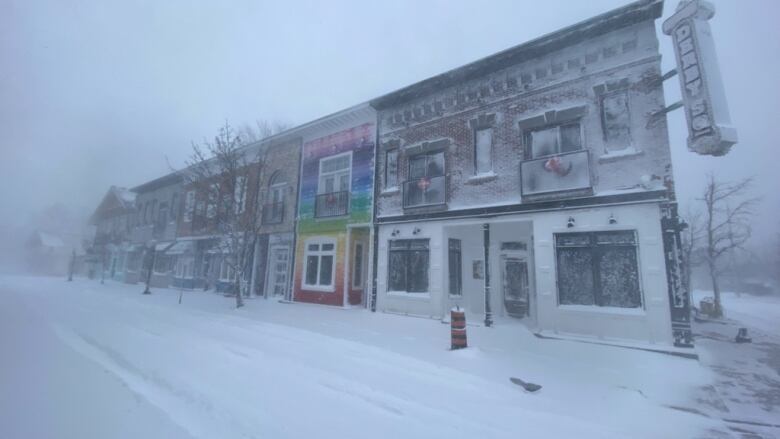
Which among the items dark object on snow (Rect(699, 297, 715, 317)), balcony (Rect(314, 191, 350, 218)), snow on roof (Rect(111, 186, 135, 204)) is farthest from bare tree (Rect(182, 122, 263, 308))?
dark object on snow (Rect(699, 297, 715, 317))

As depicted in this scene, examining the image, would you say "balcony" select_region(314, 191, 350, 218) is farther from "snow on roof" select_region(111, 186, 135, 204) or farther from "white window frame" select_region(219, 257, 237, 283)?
"snow on roof" select_region(111, 186, 135, 204)

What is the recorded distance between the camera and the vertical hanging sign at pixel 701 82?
6879 mm

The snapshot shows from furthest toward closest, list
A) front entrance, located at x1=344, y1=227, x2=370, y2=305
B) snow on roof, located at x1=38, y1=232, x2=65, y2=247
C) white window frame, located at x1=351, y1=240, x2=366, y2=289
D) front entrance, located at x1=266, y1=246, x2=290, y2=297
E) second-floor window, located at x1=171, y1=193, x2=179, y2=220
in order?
snow on roof, located at x1=38, y1=232, x2=65, y2=247 < second-floor window, located at x1=171, y1=193, x2=179, y2=220 < front entrance, located at x1=266, y1=246, x2=290, y2=297 < white window frame, located at x1=351, y1=240, x2=366, y2=289 < front entrance, located at x1=344, y1=227, x2=370, y2=305

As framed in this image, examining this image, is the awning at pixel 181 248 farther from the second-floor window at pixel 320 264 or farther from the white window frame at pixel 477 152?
the white window frame at pixel 477 152

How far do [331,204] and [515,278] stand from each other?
7.99 meters

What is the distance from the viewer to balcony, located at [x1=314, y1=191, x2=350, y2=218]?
1377 cm

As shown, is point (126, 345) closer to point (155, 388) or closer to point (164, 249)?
point (155, 388)

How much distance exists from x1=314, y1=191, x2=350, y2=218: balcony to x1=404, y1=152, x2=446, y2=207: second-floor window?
315 cm

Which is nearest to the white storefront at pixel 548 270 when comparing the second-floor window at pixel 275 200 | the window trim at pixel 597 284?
the window trim at pixel 597 284

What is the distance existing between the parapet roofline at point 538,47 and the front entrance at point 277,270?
8.94 meters

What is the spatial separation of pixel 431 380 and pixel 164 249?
905 inches

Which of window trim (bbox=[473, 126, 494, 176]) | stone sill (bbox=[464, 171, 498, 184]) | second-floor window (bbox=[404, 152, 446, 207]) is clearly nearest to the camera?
stone sill (bbox=[464, 171, 498, 184])

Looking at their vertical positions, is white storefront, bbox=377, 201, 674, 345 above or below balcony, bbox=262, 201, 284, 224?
below

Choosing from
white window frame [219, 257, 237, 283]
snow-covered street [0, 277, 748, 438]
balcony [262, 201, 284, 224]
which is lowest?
snow-covered street [0, 277, 748, 438]
